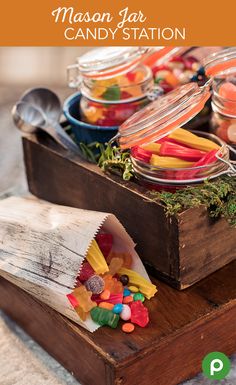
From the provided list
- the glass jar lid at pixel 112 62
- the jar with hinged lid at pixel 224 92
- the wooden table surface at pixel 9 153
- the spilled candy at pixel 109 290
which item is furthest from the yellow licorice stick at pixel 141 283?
the wooden table surface at pixel 9 153

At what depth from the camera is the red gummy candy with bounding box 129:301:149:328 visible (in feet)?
3.02

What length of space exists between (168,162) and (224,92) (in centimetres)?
14

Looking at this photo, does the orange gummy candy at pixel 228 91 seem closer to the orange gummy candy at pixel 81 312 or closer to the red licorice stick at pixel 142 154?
the red licorice stick at pixel 142 154

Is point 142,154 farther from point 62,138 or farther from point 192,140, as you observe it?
point 62,138

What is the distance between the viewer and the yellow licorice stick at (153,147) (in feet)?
3.31

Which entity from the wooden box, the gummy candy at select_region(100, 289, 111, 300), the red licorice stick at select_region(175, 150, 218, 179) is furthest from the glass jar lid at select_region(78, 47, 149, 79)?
the gummy candy at select_region(100, 289, 111, 300)

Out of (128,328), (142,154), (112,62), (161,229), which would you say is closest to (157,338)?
(128,328)

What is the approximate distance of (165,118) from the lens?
993mm

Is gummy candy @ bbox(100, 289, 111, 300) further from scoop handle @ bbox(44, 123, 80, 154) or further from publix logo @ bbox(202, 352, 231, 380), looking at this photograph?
scoop handle @ bbox(44, 123, 80, 154)

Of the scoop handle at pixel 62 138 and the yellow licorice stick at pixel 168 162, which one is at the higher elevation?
the yellow licorice stick at pixel 168 162

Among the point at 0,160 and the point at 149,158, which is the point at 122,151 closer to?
the point at 149,158

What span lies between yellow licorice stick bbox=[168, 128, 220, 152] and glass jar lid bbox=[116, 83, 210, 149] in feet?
0.10
